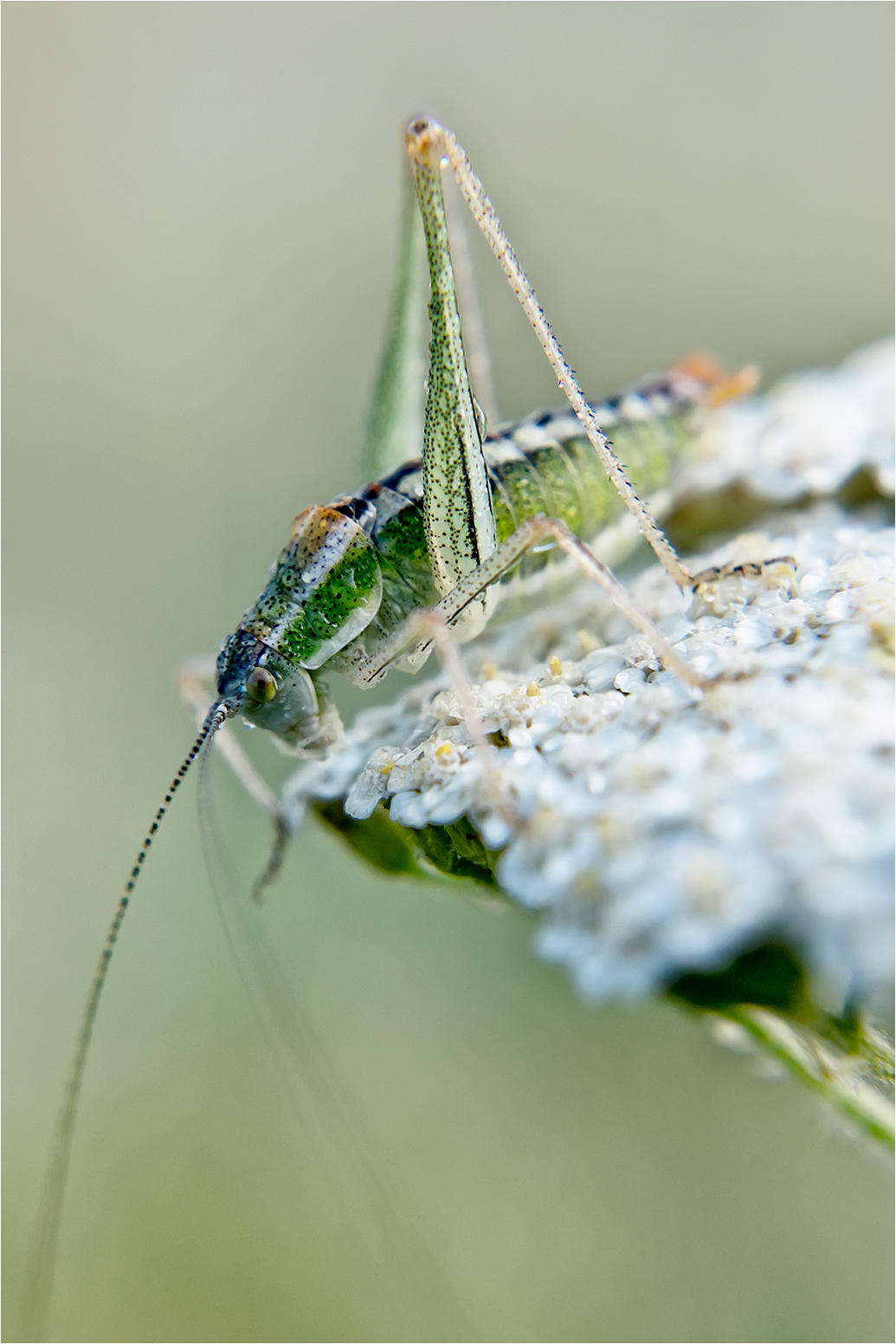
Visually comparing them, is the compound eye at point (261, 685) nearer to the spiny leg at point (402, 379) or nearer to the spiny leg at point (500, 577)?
the spiny leg at point (500, 577)

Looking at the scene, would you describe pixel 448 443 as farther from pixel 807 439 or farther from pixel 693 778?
pixel 693 778

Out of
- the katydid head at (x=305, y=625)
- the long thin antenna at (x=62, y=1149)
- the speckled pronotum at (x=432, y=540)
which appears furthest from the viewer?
the katydid head at (x=305, y=625)

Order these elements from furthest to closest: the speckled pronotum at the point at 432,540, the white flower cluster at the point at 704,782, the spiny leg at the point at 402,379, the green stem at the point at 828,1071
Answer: the spiny leg at the point at 402,379
the speckled pronotum at the point at 432,540
the green stem at the point at 828,1071
the white flower cluster at the point at 704,782

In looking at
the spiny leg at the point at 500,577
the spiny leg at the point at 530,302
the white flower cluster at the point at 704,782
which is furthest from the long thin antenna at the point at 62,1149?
the spiny leg at the point at 530,302

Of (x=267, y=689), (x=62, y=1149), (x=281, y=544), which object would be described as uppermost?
(x=281, y=544)

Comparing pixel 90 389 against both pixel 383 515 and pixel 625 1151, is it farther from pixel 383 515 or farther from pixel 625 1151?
pixel 625 1151

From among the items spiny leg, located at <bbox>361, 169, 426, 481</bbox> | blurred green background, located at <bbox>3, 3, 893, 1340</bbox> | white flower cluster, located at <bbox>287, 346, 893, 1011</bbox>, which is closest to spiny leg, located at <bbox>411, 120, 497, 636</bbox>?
white flower cluster, located at <bbox>287, 346, 893, 1011</bbox>

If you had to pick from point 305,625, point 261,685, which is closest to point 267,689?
point 261,685

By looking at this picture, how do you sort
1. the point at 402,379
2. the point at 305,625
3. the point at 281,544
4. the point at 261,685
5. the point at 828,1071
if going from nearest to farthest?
the point at 828,1071
the point at 261,685
the point at 305,625
the point at 402,379
the point at 281,544
